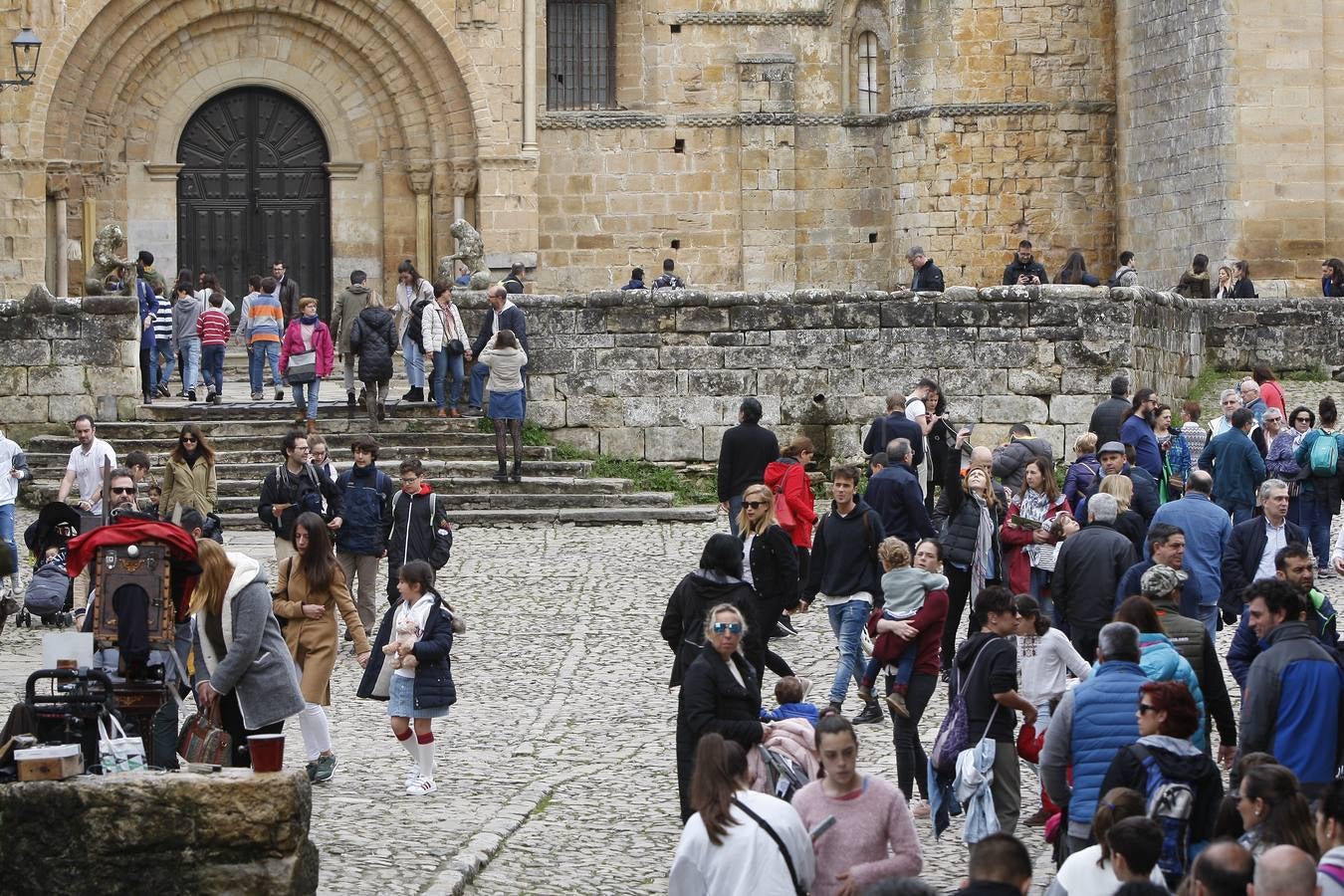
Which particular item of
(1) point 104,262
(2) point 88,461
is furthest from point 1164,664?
(1) point 104,262

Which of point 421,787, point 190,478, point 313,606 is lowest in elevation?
point 421,787

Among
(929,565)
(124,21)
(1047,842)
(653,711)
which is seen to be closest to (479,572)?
(653,711)

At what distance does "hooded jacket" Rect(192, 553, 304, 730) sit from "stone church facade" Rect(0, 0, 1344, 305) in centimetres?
1647

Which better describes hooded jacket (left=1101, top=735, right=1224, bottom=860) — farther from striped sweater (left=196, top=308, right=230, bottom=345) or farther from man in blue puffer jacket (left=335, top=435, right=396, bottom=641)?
striped sweater (left=196, top=308, right=230, bottom=345)

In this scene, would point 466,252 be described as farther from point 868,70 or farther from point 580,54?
point 868,70

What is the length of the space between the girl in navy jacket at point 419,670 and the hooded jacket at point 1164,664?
11.1 ft

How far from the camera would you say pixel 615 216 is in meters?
29.6

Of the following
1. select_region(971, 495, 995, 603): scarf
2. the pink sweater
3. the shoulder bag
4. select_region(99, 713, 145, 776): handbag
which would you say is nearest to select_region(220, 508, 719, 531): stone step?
select_region(971, 495, 995, 603): scarf

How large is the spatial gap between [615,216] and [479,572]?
12.5m

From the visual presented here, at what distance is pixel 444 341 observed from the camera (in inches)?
850

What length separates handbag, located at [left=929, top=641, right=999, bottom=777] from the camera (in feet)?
33.8

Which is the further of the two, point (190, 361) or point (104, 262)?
point (104, 262)

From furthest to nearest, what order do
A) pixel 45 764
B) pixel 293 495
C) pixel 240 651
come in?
pixel 293 495 → pixel 240 651 → pixel 45 764

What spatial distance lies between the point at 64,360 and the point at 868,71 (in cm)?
1227
